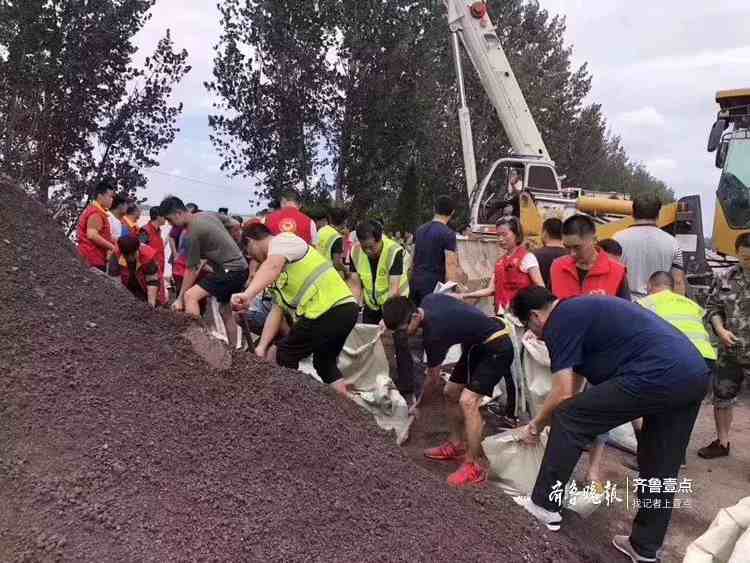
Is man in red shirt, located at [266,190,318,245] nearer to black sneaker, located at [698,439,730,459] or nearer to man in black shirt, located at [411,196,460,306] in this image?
man in black shirt, located at [411,196,460,306]

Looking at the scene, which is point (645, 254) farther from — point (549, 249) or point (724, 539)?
point (724, 539)

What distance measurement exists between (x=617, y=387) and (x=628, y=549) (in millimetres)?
961

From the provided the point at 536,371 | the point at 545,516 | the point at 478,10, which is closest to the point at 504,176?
the point at 478,10

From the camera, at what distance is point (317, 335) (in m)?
3.88

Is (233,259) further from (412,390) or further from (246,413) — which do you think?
(246,413)

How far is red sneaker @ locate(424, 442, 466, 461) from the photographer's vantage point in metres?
4.12

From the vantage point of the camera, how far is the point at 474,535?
263cm

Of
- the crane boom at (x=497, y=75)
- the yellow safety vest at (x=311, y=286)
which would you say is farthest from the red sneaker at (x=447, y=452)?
the crane boom at (x=497, y=75)

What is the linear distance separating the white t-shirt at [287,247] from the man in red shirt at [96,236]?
2396 mm

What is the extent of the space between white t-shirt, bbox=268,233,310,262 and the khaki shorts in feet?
9.99

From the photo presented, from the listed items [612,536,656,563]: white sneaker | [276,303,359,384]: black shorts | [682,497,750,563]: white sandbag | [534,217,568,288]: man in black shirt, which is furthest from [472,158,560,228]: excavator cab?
[682,497,750,563]: white sandbag

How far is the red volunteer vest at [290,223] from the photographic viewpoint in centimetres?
555

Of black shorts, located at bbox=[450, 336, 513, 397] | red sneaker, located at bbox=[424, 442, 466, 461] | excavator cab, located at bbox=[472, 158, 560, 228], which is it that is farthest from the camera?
excavator cab, located at bbox=[472, 158, 560, 228]

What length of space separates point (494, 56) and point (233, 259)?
288 inches
